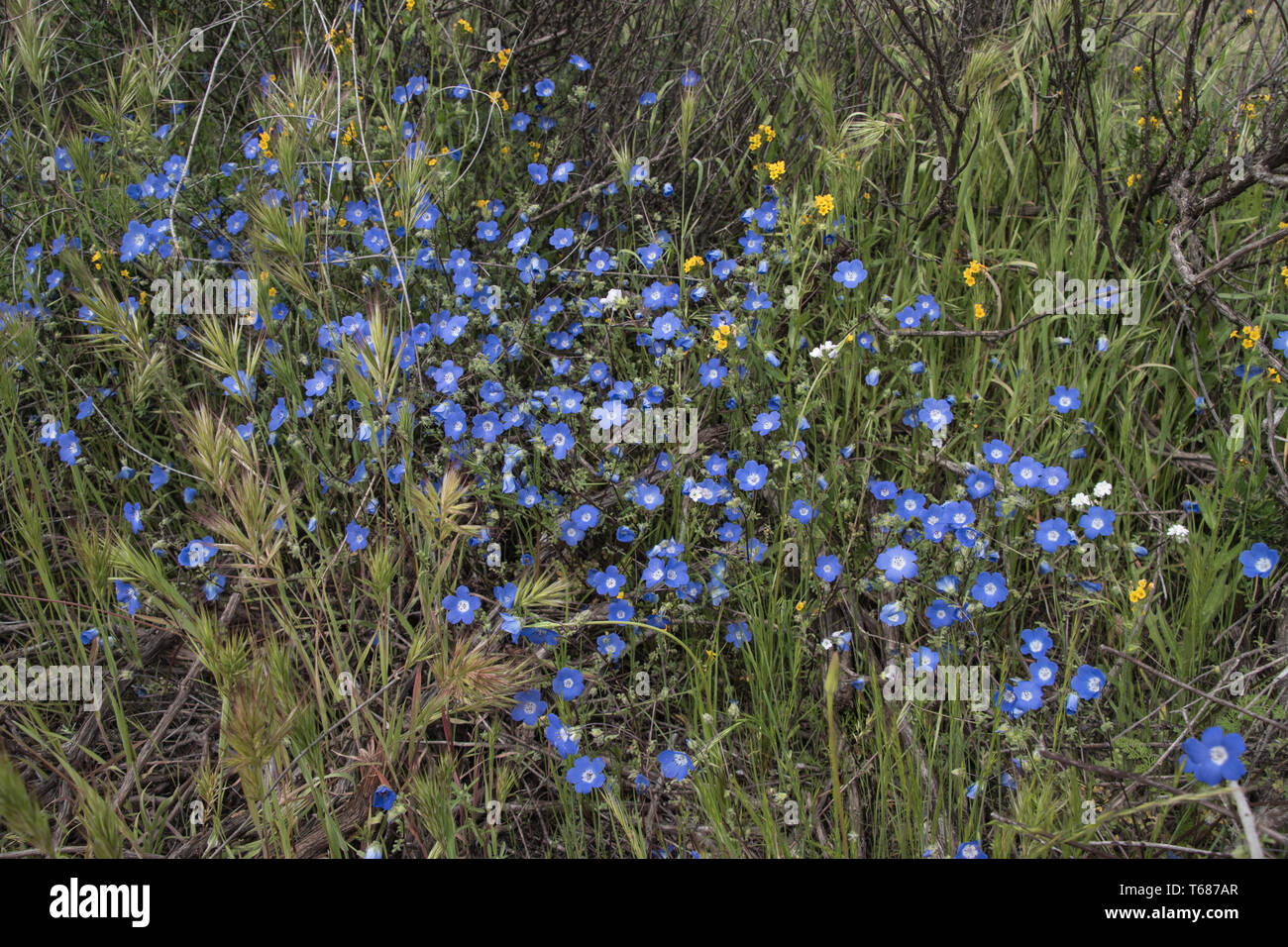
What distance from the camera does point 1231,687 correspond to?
1937 mm

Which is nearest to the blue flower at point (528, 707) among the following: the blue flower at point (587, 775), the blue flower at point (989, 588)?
the blue flower at point (587, 775)

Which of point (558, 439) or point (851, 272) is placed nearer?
point (558, 439)

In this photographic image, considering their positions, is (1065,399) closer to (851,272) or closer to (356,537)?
(851,272)

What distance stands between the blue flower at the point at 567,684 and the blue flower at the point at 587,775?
155mm

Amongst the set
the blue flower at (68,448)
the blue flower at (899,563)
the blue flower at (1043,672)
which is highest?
the blue flower at (68,448)

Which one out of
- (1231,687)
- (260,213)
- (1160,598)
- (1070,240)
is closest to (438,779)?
(260,213)

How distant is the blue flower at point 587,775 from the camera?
1988 mm

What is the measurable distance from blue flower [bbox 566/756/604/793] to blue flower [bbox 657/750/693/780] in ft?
0.48

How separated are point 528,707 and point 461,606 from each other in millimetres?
347

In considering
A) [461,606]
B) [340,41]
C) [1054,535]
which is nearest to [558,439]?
[461,606]

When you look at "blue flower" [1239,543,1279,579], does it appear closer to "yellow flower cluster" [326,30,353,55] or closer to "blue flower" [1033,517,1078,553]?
"blue flower" [1033,517,1078,553]

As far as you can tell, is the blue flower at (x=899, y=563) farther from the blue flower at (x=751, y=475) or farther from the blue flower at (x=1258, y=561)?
the blue flower at (x=1258, y=561)

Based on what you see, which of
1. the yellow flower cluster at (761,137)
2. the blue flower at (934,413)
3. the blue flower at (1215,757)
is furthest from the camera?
the yellow flower cluster at (761,137)

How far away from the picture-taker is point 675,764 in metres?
2.00
